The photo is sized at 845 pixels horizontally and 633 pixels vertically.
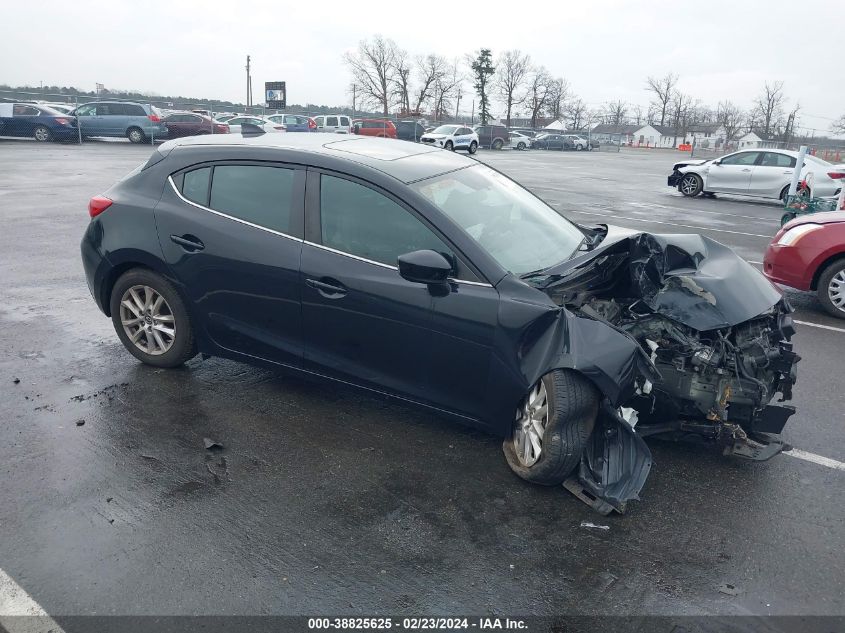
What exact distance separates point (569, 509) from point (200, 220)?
2924 mm

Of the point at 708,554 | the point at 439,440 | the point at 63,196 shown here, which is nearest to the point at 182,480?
the point at 439,440

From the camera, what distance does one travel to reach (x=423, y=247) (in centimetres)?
374

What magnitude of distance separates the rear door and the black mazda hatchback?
15.8 m

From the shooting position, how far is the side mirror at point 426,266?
11.5 ft

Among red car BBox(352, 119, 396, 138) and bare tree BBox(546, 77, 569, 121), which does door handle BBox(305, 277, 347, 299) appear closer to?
red car BBox(352, 119, 396, 138)

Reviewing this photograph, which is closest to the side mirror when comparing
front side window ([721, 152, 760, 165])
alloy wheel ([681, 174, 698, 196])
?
front side window ([721, 152, 760, 165])

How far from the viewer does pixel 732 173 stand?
1848cm

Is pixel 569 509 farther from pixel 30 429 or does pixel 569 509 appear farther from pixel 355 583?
pixel 30 429

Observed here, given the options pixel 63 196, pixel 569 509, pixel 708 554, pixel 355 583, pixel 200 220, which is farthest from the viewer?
pixel 63 196

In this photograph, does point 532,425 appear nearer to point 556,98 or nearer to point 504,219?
point 504,219

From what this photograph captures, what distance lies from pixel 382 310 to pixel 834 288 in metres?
5.58

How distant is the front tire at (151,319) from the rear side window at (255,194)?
0.73m

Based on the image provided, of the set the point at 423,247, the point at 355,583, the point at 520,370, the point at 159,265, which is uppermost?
the point at 423,247

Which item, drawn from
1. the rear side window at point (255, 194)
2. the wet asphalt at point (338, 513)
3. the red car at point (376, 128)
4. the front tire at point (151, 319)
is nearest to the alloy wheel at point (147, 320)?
the front tire at point (151, 319)
